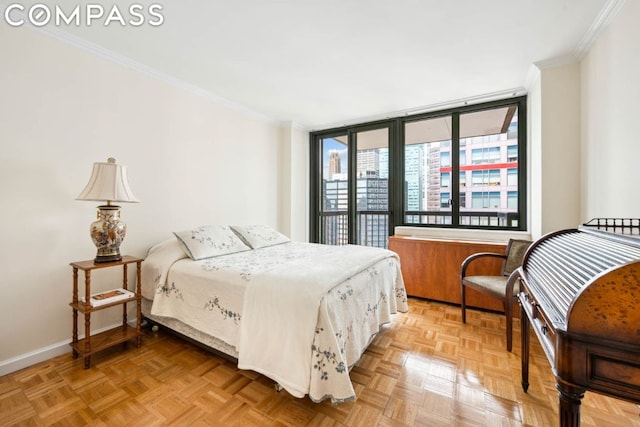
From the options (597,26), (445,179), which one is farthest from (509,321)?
(597,26)

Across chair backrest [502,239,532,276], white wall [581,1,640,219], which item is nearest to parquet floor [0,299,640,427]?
chair backrest [502,239,532,276]

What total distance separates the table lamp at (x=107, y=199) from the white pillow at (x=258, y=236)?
1.20m

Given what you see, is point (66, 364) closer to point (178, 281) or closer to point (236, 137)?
point (178, 281)

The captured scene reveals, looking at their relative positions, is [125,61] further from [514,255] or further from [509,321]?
[514,255]

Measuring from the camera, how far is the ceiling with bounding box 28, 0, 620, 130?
1.83m

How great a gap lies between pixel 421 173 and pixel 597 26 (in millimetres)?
2123

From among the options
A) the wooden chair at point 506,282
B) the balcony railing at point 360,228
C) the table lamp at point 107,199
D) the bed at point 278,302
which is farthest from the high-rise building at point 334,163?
the table lamp at point 107,199

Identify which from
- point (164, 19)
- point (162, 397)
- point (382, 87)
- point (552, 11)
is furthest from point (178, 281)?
point (552, 11)

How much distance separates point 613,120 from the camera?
→ 187 centimetres

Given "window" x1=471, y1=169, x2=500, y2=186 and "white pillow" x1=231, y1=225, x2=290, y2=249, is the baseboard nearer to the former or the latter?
"white pillow" x1=231, y1=225, x2=290, y2=249

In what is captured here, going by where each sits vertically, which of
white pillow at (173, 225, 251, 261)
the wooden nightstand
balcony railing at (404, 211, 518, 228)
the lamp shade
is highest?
the lamp shade

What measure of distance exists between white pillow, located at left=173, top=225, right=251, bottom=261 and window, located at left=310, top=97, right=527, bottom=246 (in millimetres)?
2010

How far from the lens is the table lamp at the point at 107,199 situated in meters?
1.96

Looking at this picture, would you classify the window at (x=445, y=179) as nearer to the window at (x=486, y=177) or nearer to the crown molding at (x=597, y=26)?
the window at (x=486, y=177)
